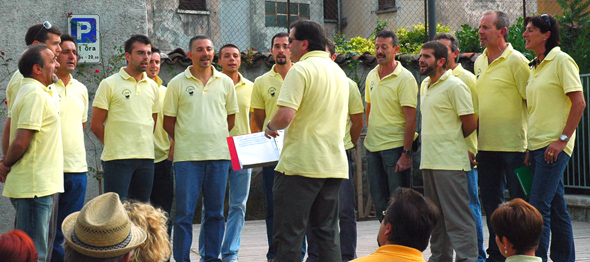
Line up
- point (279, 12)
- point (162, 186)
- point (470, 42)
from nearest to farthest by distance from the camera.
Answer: point (162, 186)
point (470, 42)
point (279, 12)

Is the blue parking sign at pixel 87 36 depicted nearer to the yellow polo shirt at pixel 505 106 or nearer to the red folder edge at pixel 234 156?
the red folder edge at pixel 234 156

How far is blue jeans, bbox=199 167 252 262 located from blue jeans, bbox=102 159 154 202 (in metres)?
0.56

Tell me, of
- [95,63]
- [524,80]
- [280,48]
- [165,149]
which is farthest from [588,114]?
[95,63]

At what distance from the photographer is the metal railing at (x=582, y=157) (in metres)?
9.43

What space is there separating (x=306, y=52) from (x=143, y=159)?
183 cm

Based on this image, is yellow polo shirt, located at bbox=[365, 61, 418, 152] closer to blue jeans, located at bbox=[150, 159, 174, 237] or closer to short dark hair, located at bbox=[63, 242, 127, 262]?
blue jeans, located at bbox=[150, 159, 174, 237]

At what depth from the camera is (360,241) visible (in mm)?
8039

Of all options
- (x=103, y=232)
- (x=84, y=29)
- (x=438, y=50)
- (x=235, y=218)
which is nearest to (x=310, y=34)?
(x=438, y=50)

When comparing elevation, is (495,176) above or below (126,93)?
below

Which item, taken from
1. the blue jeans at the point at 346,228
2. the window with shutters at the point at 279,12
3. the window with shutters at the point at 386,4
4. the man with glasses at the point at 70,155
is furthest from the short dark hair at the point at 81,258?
the window with shutters at the point at 279,12

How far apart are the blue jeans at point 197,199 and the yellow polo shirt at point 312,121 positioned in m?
1.31

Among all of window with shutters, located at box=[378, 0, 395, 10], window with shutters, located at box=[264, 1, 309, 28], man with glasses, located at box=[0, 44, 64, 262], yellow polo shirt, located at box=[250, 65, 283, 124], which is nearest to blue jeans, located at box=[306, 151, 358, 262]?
yellow polo shirt, located at box=[250, 65, 283, 124]

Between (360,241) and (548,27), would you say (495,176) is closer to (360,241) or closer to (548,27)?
(548,27)

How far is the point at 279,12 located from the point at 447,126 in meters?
17.7
